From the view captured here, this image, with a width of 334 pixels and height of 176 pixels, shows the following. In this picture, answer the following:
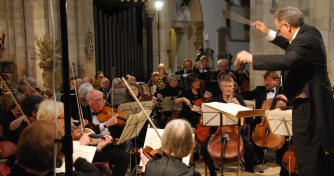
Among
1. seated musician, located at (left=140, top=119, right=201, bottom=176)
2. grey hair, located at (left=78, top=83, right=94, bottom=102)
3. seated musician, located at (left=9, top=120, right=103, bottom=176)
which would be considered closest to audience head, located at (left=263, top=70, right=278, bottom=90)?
grey hair, located at (left=78, top=83, right=94, bottom=102)

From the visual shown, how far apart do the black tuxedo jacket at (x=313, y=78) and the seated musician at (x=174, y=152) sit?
0.62m

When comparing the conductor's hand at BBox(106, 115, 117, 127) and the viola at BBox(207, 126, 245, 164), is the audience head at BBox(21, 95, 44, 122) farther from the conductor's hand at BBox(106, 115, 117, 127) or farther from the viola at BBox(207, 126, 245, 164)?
the viola at BBox(207, 126, 245, 164)

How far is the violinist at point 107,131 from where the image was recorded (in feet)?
10.7

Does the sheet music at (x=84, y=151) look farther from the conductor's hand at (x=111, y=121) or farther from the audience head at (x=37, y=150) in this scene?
the audience head at (x=37, y=150)

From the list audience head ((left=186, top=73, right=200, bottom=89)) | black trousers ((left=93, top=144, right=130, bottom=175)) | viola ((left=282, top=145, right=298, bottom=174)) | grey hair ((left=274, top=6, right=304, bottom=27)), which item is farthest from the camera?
audience head ((left=186, top=73, right=200, bottom=89))

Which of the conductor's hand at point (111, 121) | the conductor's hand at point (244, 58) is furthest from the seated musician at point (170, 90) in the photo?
the conductor's hand at point (244, 58)

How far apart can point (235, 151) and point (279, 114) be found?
25.0 inches

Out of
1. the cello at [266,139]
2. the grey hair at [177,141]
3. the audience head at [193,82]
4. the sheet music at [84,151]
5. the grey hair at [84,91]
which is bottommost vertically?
the cello at [266,139]

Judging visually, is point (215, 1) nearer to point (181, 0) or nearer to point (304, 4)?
point (181, 0)

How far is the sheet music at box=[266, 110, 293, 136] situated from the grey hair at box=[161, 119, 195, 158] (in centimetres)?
155

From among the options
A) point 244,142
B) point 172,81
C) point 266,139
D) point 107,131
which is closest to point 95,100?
point 107,131

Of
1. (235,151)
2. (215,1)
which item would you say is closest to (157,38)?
(215,1)

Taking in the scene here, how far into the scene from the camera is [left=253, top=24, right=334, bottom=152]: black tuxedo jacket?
1928mm

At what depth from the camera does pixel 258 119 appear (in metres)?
4.39
